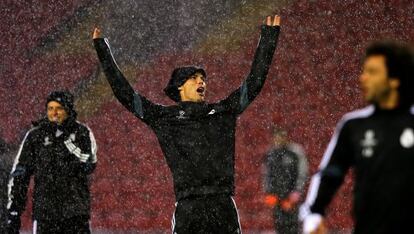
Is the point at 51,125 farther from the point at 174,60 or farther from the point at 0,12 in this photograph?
the point at 0,12

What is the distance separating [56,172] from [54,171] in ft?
0.05

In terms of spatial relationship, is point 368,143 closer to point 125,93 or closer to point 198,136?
point 198,136

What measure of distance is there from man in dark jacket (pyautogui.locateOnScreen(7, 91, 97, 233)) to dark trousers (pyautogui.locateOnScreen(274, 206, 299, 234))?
4305mm

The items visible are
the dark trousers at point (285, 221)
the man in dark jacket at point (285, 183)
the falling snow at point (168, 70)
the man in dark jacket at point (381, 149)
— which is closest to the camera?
the man in dark jacket at point (381, 149)

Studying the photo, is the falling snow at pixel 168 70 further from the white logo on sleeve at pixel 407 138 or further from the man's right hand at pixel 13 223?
the white logo on sleeve at pixel 407 138

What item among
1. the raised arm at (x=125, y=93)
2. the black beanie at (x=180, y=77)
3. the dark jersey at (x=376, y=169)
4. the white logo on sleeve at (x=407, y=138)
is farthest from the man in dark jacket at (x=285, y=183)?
the white logo on sleeve at (x=407, y=138)

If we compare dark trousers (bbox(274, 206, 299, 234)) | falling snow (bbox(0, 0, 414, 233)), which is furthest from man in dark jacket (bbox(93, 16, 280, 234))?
falling snow (bbox(0, 0, 414, 233))

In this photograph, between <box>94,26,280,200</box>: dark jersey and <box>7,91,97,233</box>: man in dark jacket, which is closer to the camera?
<box>94,26,280,200</box>: dark jersey

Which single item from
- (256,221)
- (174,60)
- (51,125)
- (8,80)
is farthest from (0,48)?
(51,125)

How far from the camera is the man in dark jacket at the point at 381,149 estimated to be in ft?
13.3

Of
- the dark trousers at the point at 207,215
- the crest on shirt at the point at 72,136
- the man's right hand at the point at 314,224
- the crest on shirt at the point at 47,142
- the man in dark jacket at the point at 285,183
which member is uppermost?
the crest on shirt at the point at 72,136

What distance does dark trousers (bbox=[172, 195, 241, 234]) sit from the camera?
5.98 metres

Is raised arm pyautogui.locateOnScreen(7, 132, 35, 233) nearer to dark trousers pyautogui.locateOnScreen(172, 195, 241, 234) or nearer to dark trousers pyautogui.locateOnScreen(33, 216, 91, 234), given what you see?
dark trousers pyautogui.locateOnScreen(33, 216, 91, 234)

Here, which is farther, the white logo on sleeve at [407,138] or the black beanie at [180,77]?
the black beanie at [180,77]
